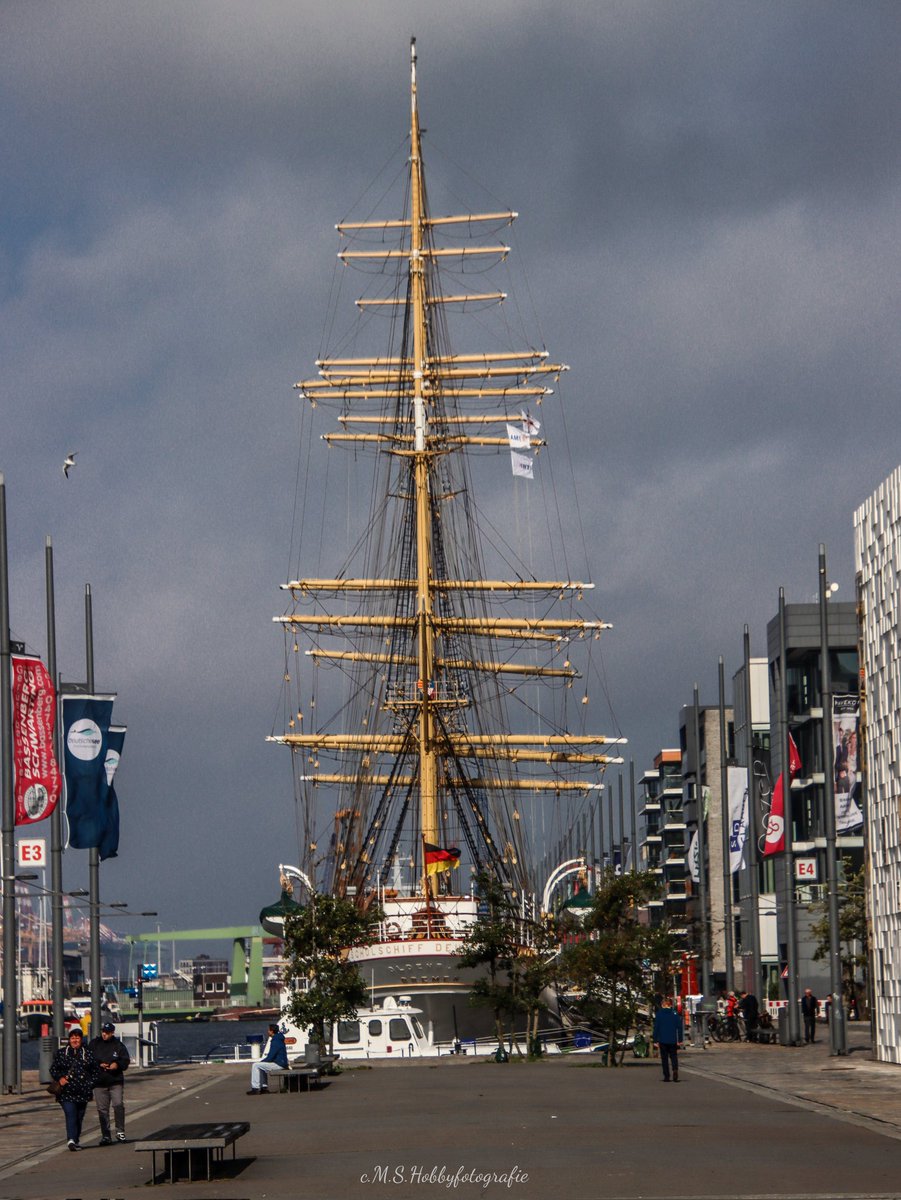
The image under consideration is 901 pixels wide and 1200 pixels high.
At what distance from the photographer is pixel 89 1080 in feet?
77.6

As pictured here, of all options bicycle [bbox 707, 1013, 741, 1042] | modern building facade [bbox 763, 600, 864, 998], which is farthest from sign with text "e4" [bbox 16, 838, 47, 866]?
modern building facade [bbox 763, 600, 864, 998]

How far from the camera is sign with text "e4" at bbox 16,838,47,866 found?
3575 cm

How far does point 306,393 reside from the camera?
7556cm

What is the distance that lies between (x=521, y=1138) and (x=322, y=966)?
22.3 m

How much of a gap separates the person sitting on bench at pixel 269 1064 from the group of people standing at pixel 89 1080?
27.2ft

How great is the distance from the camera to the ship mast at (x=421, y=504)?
Result: 67625 mm

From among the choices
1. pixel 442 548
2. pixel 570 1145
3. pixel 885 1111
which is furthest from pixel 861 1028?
pixel 570 1145

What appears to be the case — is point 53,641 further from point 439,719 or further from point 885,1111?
point 439,719

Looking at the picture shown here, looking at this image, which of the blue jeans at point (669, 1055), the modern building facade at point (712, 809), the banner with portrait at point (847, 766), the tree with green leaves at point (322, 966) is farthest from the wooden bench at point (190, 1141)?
the modern building facade at point (712, 809)

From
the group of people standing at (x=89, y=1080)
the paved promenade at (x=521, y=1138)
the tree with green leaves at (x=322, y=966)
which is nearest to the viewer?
the paved promenade at (x=521, y=1138)

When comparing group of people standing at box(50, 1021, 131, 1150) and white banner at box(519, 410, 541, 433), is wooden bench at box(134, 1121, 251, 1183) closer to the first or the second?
group of people standing at box(50, 1021, 131, 1150)

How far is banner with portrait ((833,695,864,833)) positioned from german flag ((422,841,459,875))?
12.9m

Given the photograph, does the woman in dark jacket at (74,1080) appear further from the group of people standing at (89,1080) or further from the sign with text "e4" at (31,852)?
the sign with text "e4" at (31,852)

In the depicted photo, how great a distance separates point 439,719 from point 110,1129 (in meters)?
43.5
